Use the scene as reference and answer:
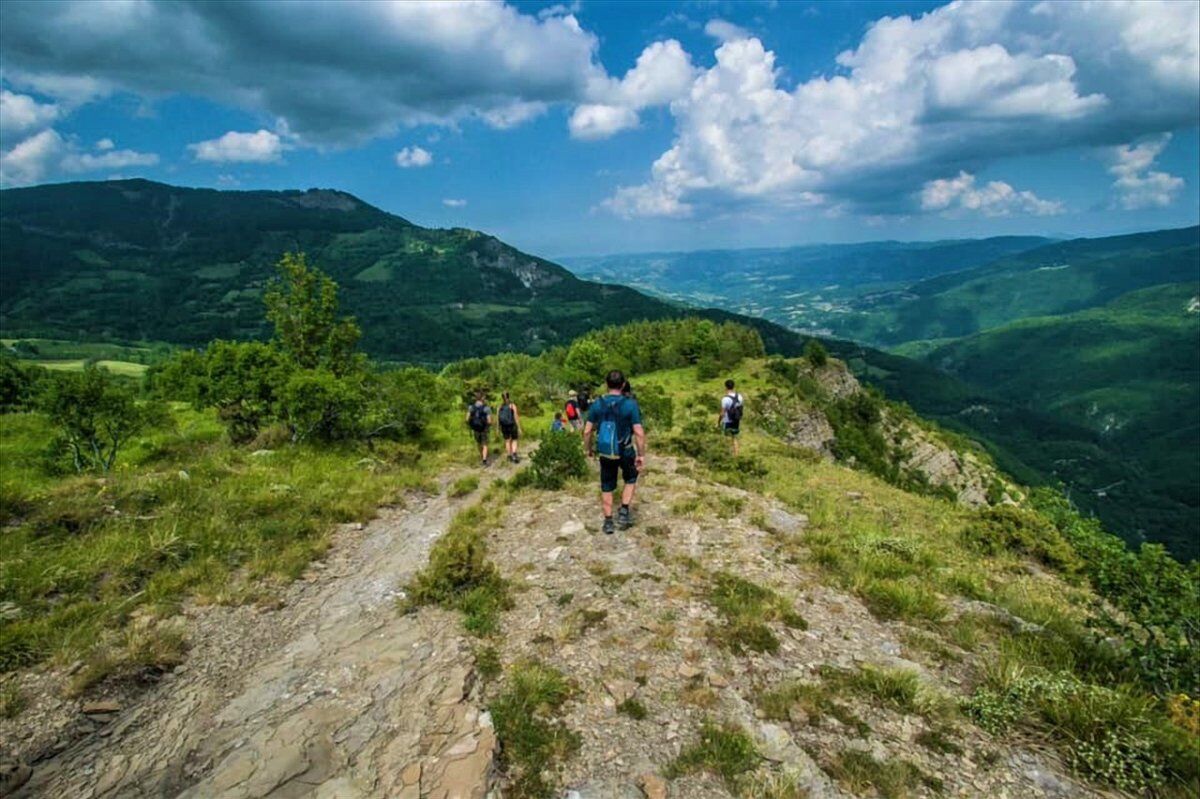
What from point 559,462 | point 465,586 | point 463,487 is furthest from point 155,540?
point 559,462

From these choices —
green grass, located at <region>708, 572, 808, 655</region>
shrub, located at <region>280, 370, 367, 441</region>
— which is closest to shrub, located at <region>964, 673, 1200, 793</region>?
green grass, located at <region>708, 572, 808, 655</region>

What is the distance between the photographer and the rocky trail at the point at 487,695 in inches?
210

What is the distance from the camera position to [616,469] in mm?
11805

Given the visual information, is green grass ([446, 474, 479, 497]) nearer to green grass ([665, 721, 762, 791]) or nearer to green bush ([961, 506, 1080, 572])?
green grass ([665, 721, 762, 791])

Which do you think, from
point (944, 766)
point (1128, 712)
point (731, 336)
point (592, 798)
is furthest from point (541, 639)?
point (731, 336)

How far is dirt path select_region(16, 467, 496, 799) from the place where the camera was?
5.28 meters

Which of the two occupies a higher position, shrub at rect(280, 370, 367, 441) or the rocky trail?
shrub at rect(280, 370, 367, 441)

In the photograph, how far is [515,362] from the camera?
9838cm

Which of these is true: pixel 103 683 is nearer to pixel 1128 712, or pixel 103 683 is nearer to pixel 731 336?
pixel 1128 712

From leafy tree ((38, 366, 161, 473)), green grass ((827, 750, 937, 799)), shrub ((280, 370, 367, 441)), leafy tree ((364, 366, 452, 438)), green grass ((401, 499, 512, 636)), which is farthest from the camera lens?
leafy tree ((364, 366, 452, 438))

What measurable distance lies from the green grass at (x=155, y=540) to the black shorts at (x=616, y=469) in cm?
616

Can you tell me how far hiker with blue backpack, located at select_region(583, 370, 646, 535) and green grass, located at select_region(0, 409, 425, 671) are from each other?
20.4 ft

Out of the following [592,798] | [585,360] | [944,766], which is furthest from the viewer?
[585,360]

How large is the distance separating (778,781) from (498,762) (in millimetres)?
2756
